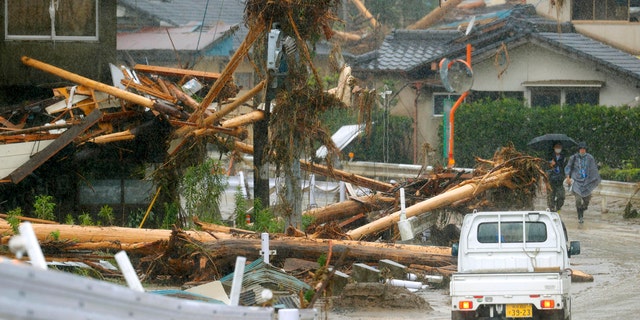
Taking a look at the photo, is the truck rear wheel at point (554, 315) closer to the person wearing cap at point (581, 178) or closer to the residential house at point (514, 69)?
the person wearing cap at point (581, 178)

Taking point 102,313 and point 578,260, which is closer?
point 102,313

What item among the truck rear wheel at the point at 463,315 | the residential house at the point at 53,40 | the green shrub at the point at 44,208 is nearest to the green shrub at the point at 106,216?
the green shrub at the point at 44,208

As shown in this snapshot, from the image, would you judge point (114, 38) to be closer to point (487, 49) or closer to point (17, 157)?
point (17, 157)

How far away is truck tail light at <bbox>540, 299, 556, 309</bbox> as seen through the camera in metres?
10.6

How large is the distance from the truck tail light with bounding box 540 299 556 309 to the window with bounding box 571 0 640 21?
26014 millimetres

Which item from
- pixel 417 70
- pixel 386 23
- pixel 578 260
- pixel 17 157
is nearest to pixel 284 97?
pixel 17 157

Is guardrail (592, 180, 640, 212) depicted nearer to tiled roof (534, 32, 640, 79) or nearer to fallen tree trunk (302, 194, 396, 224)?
tiled roof (534, 32, 640, 79)

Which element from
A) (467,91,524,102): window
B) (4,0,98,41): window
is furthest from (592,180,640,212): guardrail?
(4,0,98,41): window

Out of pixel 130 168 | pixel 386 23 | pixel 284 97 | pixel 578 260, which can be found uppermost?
pixel 386 23

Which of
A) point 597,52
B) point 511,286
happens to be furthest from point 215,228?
point 597,52

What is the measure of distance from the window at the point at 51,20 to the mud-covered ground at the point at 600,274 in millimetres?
8969

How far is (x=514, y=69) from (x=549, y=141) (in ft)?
29.3

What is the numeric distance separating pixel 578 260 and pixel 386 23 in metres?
33.3

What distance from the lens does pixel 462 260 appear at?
483 inches
